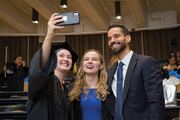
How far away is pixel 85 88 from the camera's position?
2045mm

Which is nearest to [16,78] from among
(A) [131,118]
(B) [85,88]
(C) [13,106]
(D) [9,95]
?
(D) [9,95]

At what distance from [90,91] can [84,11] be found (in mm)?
5198

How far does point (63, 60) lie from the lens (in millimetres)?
1861

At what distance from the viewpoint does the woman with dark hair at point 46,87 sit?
163 cm

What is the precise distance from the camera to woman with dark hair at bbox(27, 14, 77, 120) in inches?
64.3

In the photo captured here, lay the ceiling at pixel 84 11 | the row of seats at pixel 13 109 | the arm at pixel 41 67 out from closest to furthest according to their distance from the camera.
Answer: the arm at pixel 41 67, the row of seats at pixel 13 109, the ceiling at pixel 84 11

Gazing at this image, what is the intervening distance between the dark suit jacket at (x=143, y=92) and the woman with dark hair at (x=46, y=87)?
1.23 feet

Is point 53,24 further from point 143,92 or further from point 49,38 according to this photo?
point 143,92

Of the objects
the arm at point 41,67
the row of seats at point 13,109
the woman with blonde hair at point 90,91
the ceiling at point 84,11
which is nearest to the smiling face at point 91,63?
the woman with blonde hair at point 90,91

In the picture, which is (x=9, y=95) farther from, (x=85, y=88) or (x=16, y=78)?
(x=16, y=78)

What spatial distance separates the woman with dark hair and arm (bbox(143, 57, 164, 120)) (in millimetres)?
489

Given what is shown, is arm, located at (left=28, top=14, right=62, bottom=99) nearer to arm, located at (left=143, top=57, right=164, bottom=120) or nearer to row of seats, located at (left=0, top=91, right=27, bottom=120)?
arm, located at (left=143, top=57, right=164, bottom=120)

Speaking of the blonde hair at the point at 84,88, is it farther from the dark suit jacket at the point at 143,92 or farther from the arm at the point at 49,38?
the arm at the point at 49,38

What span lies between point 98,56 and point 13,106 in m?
1.00
